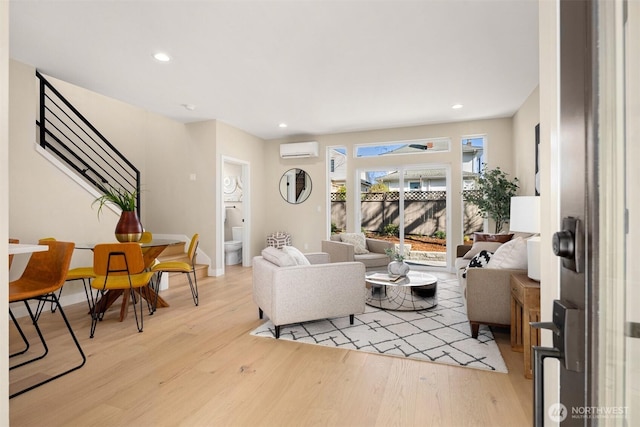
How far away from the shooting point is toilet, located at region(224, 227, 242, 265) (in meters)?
6.35

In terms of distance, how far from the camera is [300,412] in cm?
175

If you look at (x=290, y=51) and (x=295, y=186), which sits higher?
(x=290, y=51)

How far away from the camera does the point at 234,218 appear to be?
7.10 metres

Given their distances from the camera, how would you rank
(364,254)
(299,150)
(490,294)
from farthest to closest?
(299,150) → (364,254) → (490,294)

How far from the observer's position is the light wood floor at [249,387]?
5.58 ft

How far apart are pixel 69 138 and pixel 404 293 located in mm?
5590

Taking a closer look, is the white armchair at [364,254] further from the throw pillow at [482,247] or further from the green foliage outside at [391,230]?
the throw pillow at [482,247]

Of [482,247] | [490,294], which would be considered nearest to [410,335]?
[490,294]

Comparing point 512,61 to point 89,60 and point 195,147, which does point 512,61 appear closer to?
point 89,60

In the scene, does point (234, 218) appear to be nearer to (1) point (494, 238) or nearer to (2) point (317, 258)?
(2) point (317, 258)

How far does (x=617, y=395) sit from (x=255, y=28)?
3068mm

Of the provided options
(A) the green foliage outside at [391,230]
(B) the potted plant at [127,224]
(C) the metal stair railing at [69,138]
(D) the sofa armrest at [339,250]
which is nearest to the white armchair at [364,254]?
(D) the sofa armrest at [339,250]

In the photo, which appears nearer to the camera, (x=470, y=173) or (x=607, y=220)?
(x=607, y=220)

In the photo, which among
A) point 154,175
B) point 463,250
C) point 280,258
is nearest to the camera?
point 280,258
